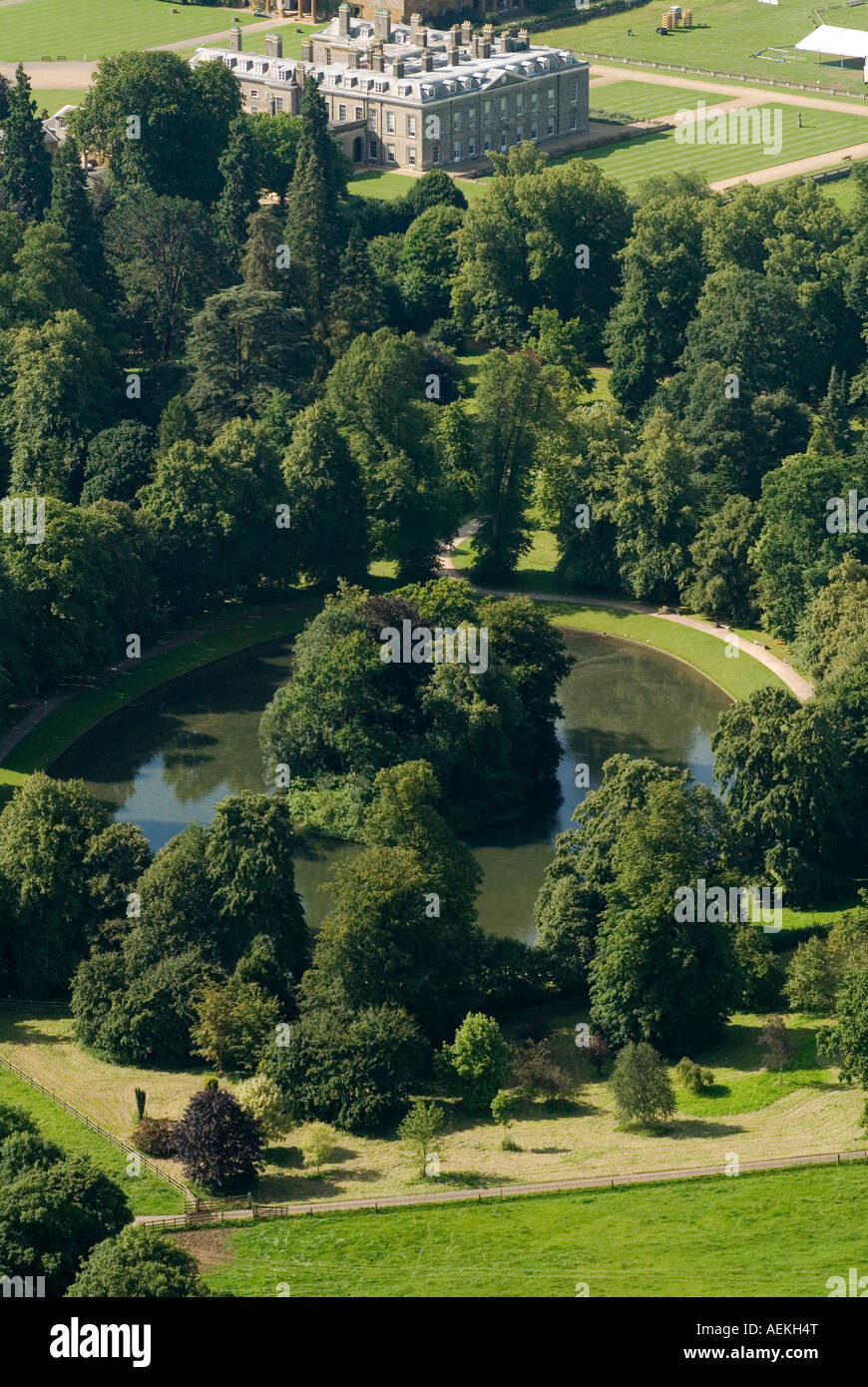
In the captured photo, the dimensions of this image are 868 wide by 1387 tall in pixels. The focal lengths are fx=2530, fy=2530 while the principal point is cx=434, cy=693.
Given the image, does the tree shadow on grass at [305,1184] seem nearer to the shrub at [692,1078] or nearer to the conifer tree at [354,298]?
the shrub at [692,1078]

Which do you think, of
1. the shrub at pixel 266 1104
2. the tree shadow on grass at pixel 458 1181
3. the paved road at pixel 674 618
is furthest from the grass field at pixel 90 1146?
the paved road at pixel 674 618

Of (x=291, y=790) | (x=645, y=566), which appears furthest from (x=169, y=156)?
(x=291, y=790)

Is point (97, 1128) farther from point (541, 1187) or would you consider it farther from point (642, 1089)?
point (642, 1089)

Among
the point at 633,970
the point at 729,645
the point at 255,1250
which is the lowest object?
the point at 255,1250

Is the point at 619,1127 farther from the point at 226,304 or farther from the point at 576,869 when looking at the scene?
the point at 226,304

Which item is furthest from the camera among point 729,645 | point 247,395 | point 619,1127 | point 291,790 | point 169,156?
point 169,156

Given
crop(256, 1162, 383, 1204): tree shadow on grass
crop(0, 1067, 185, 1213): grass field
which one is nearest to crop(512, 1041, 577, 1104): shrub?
crop(256, 1162, 383, 1204): tree shadow on grass

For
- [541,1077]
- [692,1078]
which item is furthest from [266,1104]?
[692,1078]

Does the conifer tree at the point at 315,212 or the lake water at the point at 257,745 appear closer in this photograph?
the lake water at the point at 257,745
